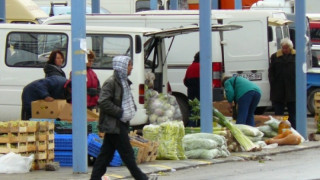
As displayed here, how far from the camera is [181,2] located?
3162cm

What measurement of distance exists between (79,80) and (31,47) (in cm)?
388

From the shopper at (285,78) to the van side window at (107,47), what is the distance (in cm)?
414

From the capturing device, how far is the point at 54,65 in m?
14.8

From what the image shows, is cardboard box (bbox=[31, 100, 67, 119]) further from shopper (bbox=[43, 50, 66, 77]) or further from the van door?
the van door

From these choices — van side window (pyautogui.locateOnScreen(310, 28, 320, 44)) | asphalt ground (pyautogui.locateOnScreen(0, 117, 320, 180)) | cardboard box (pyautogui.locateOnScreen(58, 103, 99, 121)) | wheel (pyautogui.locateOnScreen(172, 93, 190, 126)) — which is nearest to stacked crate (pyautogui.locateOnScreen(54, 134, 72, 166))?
asphalt ground (pyautogui.locateOnScreen(0, 117, 320, 180))

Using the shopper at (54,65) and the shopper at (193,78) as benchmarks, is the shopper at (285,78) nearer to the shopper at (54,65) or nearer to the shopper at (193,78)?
the shopper at (193,78)

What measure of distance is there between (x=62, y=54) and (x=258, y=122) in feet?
15.6

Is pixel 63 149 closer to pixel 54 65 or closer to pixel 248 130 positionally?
pixel 54 65

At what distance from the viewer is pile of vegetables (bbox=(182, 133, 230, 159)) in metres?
14.5

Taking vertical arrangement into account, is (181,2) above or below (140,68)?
above

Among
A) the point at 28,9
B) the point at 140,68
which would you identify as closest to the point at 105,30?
the point at 140,68

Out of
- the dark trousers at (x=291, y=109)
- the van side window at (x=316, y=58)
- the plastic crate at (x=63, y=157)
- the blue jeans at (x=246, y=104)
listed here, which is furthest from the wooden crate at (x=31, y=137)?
the van side window at (x=316, y=58)

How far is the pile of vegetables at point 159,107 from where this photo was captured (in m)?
16.1

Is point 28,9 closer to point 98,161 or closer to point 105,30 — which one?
point 105,30
